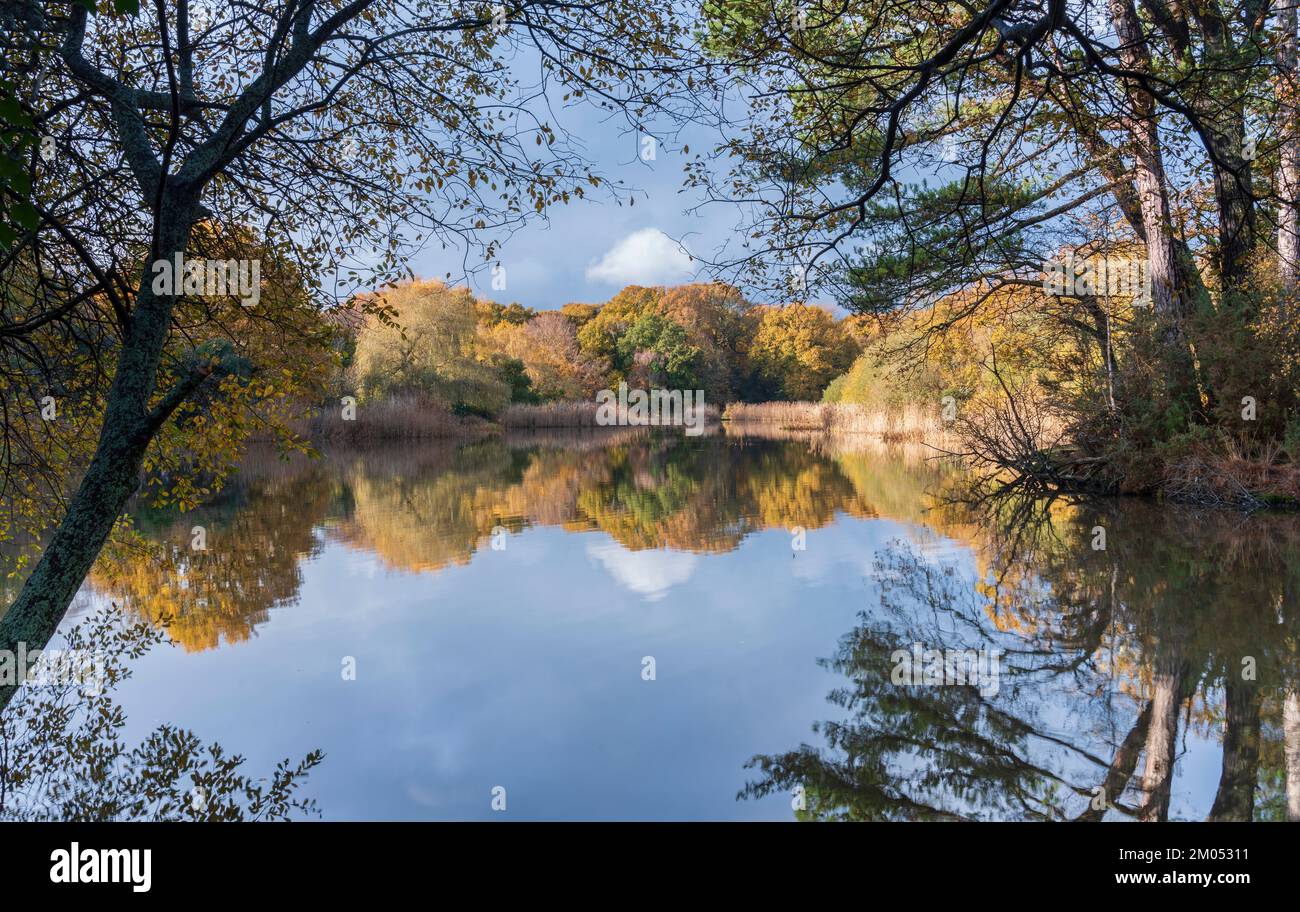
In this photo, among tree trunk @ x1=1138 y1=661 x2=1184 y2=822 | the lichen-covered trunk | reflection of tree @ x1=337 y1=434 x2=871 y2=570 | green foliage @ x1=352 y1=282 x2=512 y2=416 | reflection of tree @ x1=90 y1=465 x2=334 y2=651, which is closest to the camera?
tree trunk @ x1=1138 y1=661 x2=1184 y2=822

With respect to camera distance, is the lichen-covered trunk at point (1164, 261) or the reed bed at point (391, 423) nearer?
the lichen-covered trunk at point (1164, 261)

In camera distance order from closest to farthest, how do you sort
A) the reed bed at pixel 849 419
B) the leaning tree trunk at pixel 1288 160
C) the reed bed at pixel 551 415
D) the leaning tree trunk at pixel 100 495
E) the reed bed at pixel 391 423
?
the leaning tree trunk at pixel 100 495 → the leaning tree trunk at pixel 1288 160 → the reed bed at pixel 849 419 → the reed bed at pixel 391 423 → the reed bed at pixel 551 415

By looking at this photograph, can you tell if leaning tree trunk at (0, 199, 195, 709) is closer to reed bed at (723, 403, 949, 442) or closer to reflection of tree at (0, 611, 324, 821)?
reflection of tree at (0, 611, 324, 821)

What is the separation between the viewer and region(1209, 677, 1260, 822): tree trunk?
2.80 m

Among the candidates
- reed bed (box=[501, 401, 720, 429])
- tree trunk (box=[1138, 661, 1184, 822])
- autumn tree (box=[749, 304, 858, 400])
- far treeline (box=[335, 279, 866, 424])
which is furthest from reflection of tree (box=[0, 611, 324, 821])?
autumn tree (box=[749, 304, 858, 400])

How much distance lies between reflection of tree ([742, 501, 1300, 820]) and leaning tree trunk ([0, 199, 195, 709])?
281cm

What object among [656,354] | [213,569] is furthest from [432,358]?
[213,569]

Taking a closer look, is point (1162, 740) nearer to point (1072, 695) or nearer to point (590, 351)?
point (1072, 695)

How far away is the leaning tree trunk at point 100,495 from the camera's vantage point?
120 inches

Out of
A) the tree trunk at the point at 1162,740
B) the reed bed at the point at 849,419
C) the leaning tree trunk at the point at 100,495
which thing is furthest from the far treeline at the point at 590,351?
the tree trunk at the point at 1162,740

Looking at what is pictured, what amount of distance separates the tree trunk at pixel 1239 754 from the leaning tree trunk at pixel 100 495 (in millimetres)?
4167

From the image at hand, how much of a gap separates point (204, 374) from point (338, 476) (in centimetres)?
1477

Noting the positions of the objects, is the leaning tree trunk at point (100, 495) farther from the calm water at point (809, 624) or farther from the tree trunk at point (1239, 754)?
the tree trunk at point (1239, 754)

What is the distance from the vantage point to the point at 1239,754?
3.17m
